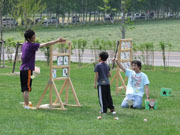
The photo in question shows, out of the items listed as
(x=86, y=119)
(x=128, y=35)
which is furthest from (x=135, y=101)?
(x=128, y=35)

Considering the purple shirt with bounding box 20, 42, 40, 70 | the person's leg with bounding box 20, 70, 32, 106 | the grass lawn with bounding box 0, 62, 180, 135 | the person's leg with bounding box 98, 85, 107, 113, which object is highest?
the purple shirt with bounding box 20, 42, 40, 70

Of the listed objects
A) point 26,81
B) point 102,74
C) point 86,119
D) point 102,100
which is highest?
point 102,74

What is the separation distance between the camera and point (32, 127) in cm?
916

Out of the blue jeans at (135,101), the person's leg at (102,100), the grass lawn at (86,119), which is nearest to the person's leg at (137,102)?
the blue jeans at (135,101)

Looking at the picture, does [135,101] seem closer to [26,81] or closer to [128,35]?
[26,81]

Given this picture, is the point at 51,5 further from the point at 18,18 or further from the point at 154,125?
the point at 154,125

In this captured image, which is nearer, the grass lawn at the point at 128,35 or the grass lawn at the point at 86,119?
the grass lawn at the point at 86,119

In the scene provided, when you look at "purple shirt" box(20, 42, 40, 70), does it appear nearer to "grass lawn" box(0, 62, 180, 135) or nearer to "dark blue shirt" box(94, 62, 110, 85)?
"grass lawn" box(0, 62, 180, 135)

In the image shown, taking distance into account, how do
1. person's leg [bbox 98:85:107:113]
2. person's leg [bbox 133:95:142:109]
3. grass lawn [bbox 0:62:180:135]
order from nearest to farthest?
grass lawn [bbox 0:62:180:135]
person's leg [bbox 98:85:107:113]
person's leg [bbox 133:95:142:109]

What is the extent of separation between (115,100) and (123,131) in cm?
435

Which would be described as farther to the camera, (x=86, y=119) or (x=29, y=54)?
(x=29, y=54)

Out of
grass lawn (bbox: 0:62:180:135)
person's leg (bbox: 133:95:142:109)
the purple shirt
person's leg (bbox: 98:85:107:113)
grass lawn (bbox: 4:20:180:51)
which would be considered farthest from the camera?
grass lawn (bbox: 4:20:180:51)

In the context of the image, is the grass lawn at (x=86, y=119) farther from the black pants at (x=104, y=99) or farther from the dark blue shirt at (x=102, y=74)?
the dark blue shirt at (x=102, y=74)

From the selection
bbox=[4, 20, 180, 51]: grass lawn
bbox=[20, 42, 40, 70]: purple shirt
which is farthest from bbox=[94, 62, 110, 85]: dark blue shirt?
bbox=[4, 20, 180, 51]: grass lawn
